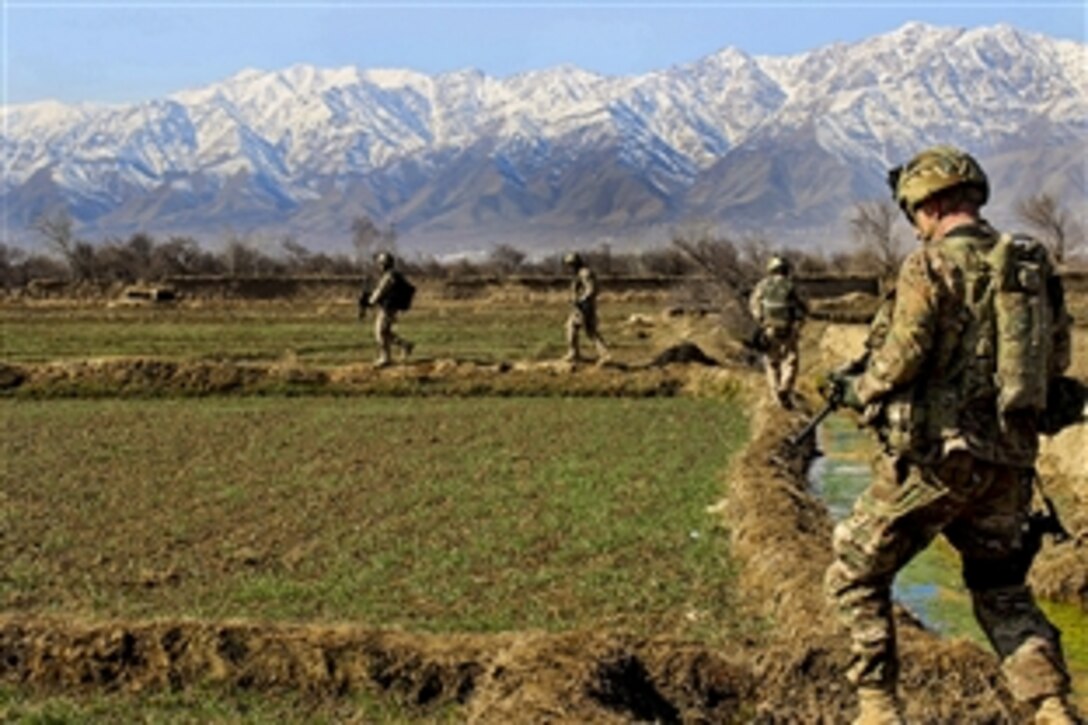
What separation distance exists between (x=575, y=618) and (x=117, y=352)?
82.5ft

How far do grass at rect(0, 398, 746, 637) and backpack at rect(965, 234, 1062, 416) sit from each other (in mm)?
3518

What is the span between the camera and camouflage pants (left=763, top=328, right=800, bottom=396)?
19203mm

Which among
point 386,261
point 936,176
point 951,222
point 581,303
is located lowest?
point 581,303

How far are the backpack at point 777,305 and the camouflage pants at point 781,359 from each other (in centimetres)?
10

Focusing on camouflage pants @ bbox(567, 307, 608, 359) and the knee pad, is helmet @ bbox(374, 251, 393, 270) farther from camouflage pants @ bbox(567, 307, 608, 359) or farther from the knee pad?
the knee pad

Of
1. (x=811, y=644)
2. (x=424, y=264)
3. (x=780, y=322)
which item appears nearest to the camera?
(x=811, y=644)

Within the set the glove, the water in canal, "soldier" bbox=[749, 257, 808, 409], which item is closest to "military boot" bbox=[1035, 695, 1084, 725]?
the glove

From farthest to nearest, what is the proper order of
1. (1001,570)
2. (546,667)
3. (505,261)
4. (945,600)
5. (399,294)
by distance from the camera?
(505,261)
(399,294)
(945,600)
(546,667)
(1001,570)

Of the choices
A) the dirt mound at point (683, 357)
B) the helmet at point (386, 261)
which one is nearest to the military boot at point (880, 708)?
the helmet at point (386, 261)

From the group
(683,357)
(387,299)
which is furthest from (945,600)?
(683,357)

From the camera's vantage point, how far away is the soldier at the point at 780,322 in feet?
63.0

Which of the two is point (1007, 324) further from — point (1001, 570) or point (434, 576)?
point (434, 576)

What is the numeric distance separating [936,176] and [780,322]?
13322 mm

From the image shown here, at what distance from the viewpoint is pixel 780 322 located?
62.8 feet
